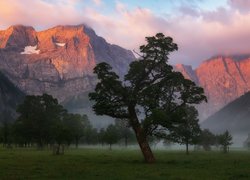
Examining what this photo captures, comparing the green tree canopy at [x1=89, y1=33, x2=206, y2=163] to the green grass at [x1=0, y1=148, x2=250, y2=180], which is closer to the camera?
the green grass at [x1=0, y1=148, x2=250, y2=180]

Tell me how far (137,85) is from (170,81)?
5292mm

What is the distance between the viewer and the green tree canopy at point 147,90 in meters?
60.1

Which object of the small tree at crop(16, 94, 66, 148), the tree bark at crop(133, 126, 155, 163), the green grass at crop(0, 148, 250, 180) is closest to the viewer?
the green grass at crop(0, 148, 250, 180)

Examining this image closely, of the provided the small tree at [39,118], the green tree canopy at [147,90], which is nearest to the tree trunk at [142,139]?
the green tree canopy at [147,90]

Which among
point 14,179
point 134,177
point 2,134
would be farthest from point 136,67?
point 2,134

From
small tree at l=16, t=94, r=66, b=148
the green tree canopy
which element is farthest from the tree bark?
small tree at l=16, t=94, r=66, b=148

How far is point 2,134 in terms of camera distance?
566ft

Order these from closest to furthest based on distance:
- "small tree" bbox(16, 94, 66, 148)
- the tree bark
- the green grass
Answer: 1. the green grass
2. the tree bark
3. "small tree" bbox(16, 94, 66, 148)

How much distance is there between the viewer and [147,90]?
59719mm

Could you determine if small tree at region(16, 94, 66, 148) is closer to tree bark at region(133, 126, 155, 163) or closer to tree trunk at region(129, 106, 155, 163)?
tree trunk at region(129, 106, 155, 163)

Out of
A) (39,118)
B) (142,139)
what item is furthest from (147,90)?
(39,118)

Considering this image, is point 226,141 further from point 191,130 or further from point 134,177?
point 134,177

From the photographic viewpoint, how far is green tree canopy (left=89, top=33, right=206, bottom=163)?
60094mm

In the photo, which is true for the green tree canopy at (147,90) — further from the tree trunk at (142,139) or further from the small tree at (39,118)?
the small tree at (39,118)
